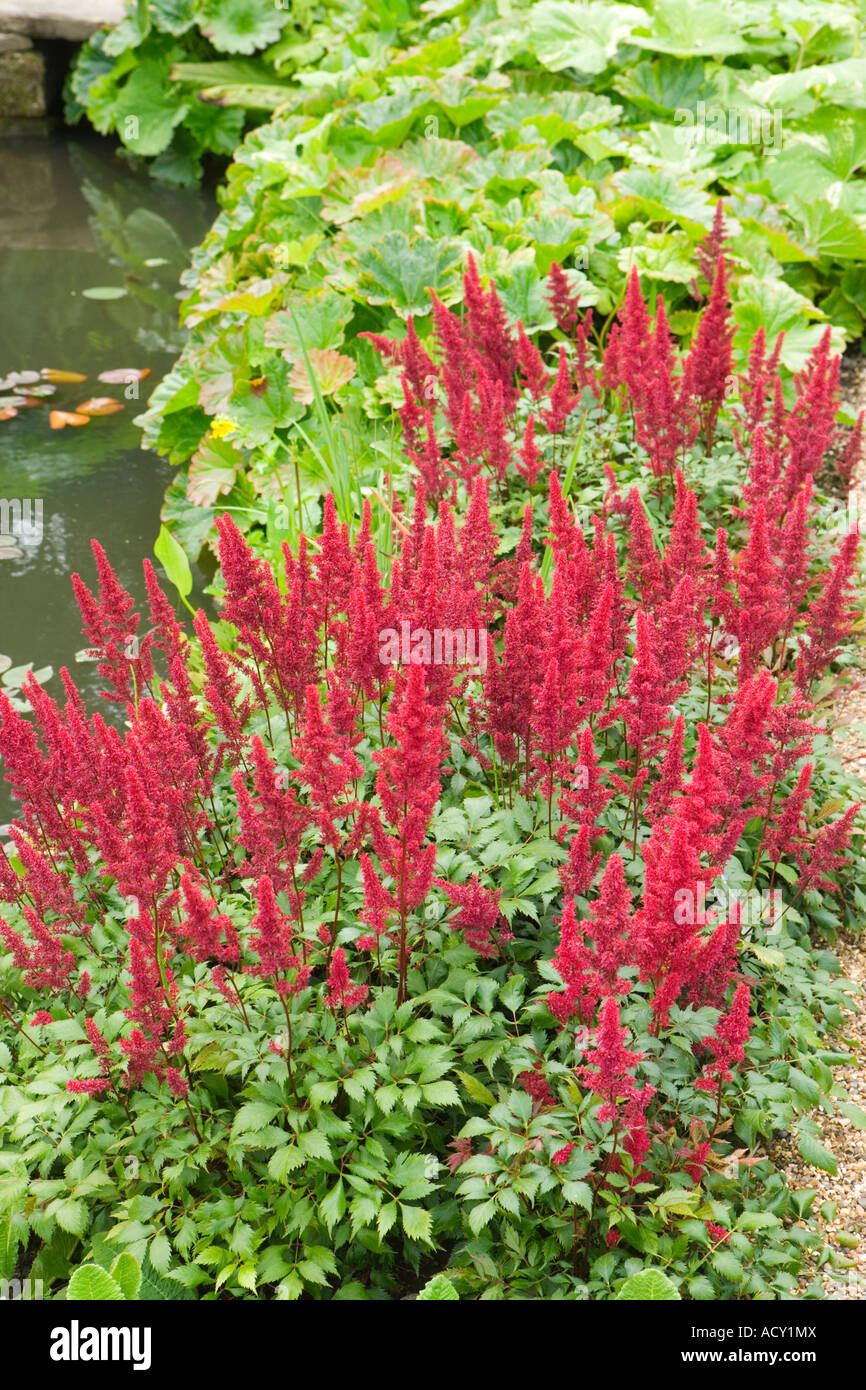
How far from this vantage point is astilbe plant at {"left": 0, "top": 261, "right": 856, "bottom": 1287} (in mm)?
2176

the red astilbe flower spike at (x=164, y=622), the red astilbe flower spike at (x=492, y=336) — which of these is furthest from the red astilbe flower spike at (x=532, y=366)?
the red astilbe flower spike at (x=164, y=622)

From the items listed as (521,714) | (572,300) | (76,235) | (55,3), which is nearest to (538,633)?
(521,714)

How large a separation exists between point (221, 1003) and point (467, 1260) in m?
0.76

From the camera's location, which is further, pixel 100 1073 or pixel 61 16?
pixel 61 16

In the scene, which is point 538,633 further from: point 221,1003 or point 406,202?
point 406,202

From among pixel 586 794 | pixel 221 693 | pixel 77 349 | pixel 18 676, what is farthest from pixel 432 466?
pixel 77 349

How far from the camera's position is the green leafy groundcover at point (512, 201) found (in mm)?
5613

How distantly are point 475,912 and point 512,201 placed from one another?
4814mm

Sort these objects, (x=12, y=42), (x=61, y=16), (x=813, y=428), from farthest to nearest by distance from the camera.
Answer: (x=12, y=42)
(x=61, y=16)
(x=813, y=428)

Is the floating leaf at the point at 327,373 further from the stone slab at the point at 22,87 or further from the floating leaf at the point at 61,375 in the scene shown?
the stone slab at the point at 22,87

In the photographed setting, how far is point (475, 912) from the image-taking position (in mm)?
2396

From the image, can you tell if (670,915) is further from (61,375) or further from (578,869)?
(61,375)

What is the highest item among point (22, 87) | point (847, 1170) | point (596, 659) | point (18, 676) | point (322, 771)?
point (22, 87)

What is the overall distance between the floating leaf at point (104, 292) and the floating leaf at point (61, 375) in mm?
1510
